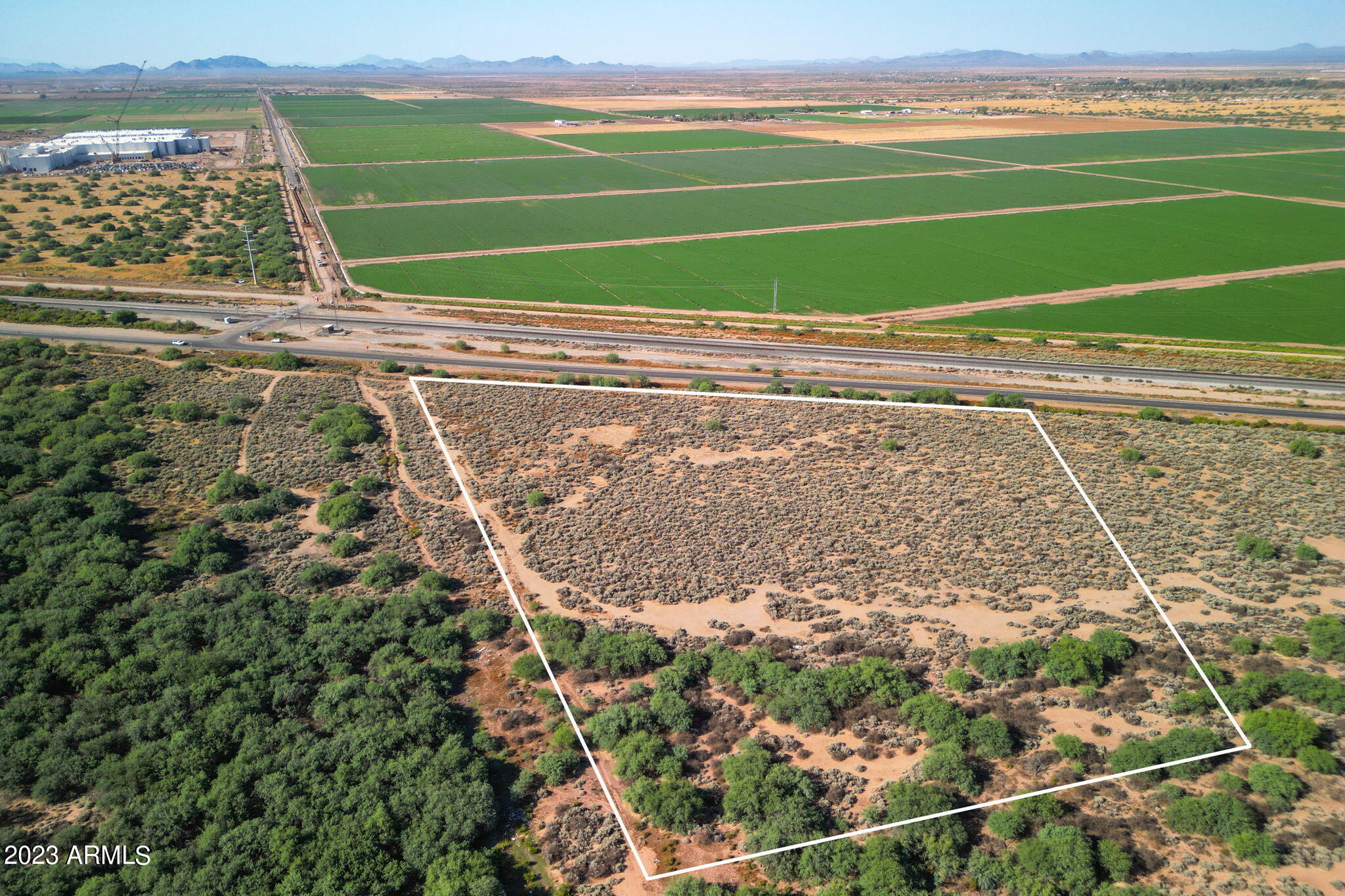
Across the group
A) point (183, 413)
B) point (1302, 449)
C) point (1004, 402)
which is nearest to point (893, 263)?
point (1004, 402)

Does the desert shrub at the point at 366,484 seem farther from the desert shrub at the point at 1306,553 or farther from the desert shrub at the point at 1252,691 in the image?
the desert shrub at the point at 1306,553

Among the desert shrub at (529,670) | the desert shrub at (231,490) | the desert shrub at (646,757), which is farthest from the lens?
the desert shrub at (231,490)

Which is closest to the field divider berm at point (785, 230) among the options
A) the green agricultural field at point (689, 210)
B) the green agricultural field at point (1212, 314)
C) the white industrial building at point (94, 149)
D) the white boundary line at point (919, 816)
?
the green agricultural field at point (689, 210)

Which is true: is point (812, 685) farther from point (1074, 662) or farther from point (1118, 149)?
point (1118, 149)

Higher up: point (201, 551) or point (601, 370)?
point (601, 370)

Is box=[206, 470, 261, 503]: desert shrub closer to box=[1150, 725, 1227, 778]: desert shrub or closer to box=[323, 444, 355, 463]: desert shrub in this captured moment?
box=[323, 444, 355, 463]: desert shrub
